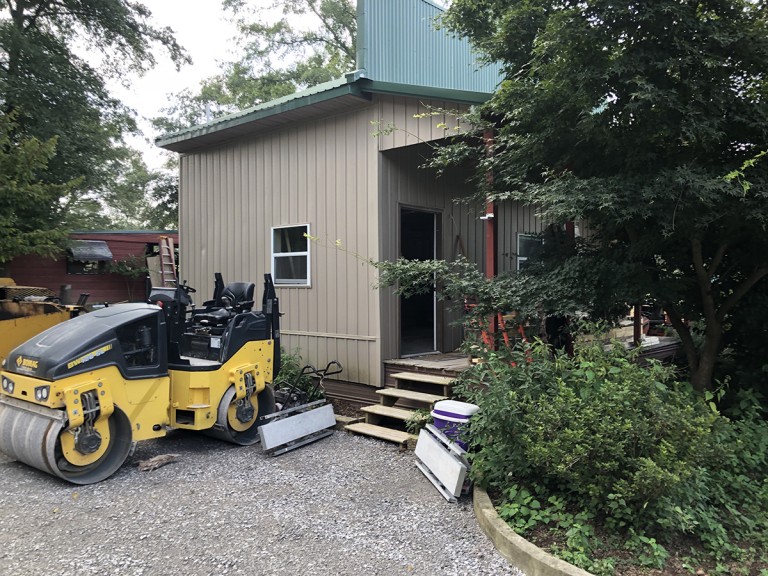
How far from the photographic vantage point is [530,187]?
4.58 m

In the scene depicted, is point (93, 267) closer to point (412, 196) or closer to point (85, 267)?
point (85, 267)

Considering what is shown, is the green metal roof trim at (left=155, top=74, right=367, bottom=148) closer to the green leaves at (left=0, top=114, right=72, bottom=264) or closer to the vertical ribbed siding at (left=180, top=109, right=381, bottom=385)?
the vertical ribbed siding at (left=180, top=109, right=381, bottom=385)

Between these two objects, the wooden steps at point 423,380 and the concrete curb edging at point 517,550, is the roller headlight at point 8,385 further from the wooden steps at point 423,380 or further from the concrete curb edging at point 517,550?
the concrete curb edging at point 517,550

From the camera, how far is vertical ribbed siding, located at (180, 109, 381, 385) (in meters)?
6.71

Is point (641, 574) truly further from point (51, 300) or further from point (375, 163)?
point (51, 300)

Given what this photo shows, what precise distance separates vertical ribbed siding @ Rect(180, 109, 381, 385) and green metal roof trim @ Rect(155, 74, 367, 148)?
0.40 m

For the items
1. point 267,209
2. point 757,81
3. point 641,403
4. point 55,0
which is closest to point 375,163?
point 267,209

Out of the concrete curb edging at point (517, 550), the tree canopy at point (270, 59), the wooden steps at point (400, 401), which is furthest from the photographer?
the tree canopy at point (270, 59)

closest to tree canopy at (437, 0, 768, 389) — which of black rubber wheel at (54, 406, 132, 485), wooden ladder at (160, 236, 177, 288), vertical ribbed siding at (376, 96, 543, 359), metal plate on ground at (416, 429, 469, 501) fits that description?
vertical ribbed siding at (376, 96, 543, 359)

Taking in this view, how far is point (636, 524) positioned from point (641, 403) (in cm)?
70

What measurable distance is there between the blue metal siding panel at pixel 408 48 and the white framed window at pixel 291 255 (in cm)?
237

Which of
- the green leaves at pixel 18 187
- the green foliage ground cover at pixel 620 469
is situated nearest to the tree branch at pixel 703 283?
the green foliage ground cover at pixel 620 469

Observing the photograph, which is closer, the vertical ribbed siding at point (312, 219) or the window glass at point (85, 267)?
the vertical ribbed siding at point (312, 219)

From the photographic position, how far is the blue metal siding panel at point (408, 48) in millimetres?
7238
